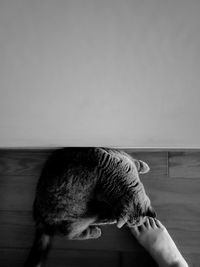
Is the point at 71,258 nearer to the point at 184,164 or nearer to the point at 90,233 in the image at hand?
the point at 90,233

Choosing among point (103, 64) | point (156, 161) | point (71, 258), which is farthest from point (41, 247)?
point (103, 64)

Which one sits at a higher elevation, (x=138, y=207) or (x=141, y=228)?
(x=138, y=207)

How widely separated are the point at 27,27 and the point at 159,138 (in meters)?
0.23

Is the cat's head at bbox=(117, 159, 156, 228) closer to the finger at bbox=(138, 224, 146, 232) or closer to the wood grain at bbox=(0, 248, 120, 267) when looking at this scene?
the finger at bbox=(138, 224, 146, 232)

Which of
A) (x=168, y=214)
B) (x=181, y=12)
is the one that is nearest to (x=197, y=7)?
(x=181, y=12)

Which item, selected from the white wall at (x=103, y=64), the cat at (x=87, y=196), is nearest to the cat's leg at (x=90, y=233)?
the cat at (x=87, y=196)

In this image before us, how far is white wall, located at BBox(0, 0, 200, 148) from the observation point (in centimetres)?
24

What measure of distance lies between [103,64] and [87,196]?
67cm

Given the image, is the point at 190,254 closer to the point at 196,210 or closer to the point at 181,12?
the point at 196,210

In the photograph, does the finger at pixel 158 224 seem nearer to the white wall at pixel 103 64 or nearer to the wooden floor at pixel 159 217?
the wooden floor at pixel 159 217

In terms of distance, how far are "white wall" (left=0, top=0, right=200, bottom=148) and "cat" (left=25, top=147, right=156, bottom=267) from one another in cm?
51

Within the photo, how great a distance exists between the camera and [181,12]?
233 millimetres

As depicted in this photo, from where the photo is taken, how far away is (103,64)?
272 millimetres

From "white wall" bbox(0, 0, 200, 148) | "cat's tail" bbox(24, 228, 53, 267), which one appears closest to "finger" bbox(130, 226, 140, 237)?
"cat's tail" bbox(24, 228, 53, 267)
